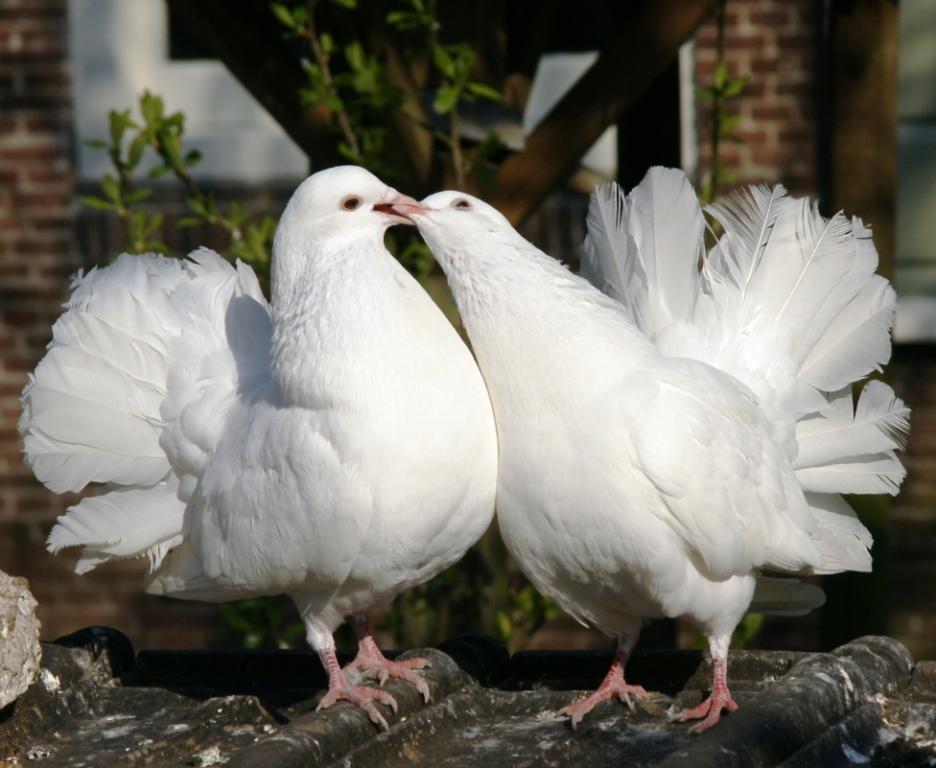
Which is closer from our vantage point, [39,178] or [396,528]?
[396,528]

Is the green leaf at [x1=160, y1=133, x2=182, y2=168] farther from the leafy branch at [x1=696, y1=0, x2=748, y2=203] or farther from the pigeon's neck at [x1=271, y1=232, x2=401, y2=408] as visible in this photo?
the leafy branch at [x1=696, y1=0, x2=748, y2=203]

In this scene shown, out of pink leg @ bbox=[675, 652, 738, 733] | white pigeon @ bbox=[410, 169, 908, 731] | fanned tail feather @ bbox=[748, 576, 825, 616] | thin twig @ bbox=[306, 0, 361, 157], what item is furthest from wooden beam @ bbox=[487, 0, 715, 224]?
pink leg @ bbox=[675, 652, 738, 733]

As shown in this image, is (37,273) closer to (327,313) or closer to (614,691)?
(327,313)

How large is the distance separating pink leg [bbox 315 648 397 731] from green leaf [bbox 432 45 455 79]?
1.56 metres

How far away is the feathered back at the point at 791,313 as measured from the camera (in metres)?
3.85

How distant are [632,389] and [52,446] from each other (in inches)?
60.1

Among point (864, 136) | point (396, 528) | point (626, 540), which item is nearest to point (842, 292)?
point (864, 136)

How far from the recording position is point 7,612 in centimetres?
295

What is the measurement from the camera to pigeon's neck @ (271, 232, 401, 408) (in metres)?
3.21

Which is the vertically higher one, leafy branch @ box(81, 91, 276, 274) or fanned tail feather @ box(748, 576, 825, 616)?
leafy branch @ box(81, 91, 276, 274)

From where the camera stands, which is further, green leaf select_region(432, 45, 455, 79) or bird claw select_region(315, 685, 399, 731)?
green leaf select_region(432, 45, 455, 79)

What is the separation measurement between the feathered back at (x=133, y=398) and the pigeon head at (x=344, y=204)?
1.59 ft

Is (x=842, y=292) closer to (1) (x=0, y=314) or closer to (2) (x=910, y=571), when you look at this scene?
(2) (x=910, y=571)

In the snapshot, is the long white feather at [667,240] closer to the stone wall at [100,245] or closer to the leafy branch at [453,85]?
the leafy branch at [453,85]
